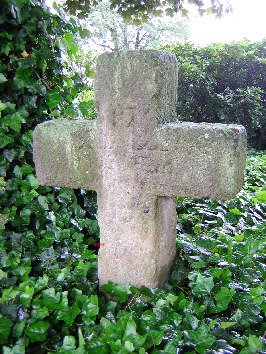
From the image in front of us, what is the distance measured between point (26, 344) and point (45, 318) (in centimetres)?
19

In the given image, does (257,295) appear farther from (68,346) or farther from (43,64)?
(43,64)

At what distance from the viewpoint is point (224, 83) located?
6.27m

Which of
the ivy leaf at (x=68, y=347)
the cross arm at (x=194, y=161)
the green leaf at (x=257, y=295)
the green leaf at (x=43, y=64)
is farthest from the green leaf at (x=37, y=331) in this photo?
the green leaf at (x=43, y=64)

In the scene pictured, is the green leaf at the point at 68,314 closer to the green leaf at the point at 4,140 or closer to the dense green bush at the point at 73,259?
the dense green bush at the point at 73,259

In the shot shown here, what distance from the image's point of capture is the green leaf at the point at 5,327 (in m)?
1.23

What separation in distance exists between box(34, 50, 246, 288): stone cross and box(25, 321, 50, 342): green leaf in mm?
599

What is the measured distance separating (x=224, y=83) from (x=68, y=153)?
206 inches

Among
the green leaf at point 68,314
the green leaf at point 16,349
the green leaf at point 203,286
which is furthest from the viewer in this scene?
the green leaf at point 203,286

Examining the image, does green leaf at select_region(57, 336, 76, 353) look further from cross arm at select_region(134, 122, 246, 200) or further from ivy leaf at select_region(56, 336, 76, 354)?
cross arm at select_region(134, 122, 246, 200)

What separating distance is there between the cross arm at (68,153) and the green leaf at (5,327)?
2.68ft

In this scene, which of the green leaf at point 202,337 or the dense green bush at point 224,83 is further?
the dense green bush at point 224,83

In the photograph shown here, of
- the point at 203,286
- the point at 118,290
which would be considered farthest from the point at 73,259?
the point at 203,286

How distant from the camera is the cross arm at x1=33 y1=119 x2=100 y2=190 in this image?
5.87ft

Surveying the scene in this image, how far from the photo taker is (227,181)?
4.83 feet
